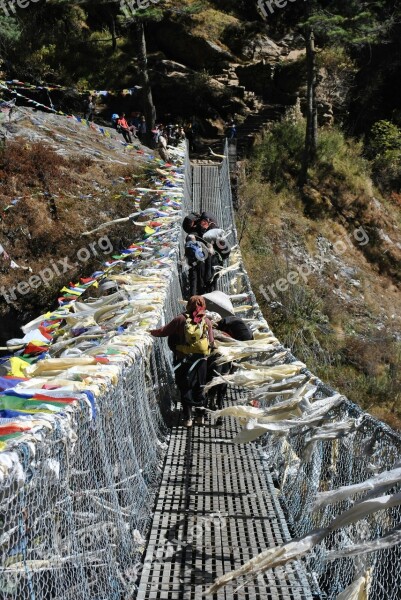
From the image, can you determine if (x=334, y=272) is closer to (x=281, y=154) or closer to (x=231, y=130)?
(x=281, y=154)

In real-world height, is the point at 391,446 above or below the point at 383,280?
above

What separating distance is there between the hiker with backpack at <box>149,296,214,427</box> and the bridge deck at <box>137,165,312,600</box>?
1.03ft

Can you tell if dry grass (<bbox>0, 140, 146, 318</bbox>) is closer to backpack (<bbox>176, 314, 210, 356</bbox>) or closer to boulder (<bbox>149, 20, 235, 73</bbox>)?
backpack (<bbox>176, 314, 210, 356</bbox>)

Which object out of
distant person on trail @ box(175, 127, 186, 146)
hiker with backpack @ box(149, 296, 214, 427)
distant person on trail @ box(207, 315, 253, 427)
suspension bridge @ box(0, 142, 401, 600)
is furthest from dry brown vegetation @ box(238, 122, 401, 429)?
suspension bridge @ box(0, 142, 401, 600)

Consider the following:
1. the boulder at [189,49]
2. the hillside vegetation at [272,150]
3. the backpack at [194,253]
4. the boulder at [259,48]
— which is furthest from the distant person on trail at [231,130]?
the backpack at [194,253]

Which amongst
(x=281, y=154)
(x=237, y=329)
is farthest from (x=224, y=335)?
(x=281, y=154)

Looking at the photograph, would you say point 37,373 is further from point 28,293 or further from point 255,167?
point 255,167

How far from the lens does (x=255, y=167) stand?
2134 cm

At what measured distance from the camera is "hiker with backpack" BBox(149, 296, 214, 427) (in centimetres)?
537

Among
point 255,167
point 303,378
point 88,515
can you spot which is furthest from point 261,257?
point 88,515

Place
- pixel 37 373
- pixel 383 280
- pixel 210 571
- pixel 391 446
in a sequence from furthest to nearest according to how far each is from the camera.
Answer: pixel 383 280 → pixel 37 373 → pixel 210 571 → pixel 391 446

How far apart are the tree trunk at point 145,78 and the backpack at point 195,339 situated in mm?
15866

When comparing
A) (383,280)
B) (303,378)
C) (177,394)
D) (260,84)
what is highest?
(260,84)

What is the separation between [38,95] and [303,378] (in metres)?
22.6
